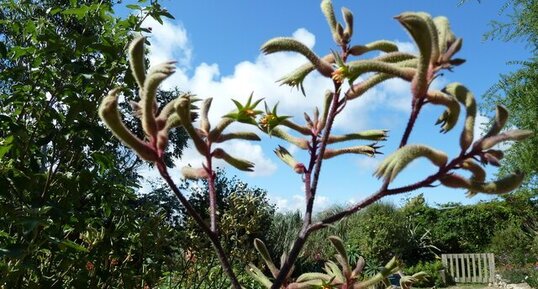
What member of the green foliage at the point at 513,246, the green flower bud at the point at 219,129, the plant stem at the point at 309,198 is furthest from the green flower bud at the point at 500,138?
the green foliage at the point at 513,246

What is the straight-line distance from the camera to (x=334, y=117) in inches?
25.1

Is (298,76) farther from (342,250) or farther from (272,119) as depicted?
(342,250)

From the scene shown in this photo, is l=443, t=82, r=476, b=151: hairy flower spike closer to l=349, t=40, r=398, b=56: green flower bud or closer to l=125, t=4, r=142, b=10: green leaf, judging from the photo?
l=349, t=40, r=398, b=56: green flower bud

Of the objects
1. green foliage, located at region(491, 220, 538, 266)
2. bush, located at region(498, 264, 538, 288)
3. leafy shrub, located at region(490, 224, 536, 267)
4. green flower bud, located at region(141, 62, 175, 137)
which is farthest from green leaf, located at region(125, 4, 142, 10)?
leafy shrub, located at region(490, 224, 536, 267)

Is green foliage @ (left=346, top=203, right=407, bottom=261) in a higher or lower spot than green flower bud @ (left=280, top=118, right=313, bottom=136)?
higher

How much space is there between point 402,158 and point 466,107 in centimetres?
11

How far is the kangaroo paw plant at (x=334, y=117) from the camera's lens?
546 mm

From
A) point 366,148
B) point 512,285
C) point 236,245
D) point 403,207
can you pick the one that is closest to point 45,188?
point 236,245

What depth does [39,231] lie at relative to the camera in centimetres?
185

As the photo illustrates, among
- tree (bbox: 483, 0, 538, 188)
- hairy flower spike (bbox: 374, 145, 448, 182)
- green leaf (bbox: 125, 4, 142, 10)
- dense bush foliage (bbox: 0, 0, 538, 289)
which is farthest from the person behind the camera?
tree (bbox: 483, 0, 538, 188)

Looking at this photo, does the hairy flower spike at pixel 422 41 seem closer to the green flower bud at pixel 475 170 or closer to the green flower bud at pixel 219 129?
the green flower bud at pixel 475 170

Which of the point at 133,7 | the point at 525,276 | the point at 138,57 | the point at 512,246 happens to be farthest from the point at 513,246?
the point at 138,57

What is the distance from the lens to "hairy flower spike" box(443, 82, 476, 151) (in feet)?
1.85

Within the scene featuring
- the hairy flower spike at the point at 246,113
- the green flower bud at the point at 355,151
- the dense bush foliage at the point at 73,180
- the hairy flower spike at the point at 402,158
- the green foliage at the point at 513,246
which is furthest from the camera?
the green foliage at the point at 513,246
